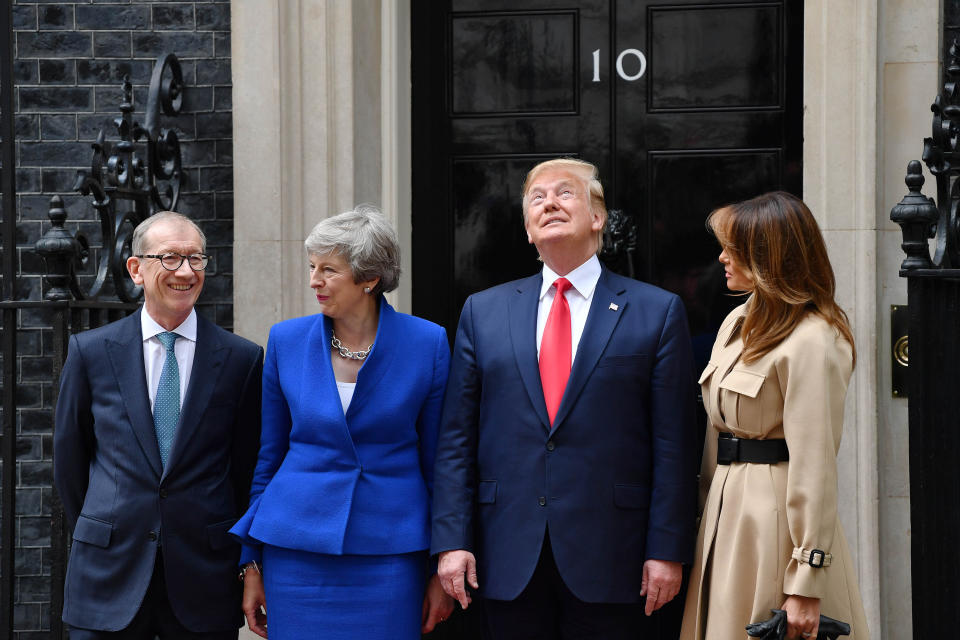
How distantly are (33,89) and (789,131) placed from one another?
3570mm

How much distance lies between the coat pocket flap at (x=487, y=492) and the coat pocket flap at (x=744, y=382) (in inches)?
29.5

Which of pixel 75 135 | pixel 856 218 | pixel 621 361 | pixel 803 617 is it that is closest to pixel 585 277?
pixel 621 361

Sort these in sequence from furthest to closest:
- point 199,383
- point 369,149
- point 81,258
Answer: point 369,149 < point 81,258 < point 199,383

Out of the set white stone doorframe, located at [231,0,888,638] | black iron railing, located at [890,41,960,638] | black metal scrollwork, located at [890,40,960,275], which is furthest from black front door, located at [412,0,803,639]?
black iron railing, located at [890,41,960,638]

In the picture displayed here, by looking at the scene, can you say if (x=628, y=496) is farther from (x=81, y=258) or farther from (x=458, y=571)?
(x=81, y=258)

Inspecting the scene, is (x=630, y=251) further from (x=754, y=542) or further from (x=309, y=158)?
(x=754, y=542)

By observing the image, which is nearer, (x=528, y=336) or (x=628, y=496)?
(x=628, y=496)

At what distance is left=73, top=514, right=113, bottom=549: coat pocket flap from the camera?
3.53m

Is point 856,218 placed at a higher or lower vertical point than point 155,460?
higher

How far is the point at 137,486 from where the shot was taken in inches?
A: 140

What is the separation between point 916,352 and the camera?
3.76 m

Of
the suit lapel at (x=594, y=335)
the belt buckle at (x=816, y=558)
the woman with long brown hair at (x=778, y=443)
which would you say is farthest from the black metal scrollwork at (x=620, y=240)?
the belt buckle at (x=816, y=558)

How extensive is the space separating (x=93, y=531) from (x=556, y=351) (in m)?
1.52

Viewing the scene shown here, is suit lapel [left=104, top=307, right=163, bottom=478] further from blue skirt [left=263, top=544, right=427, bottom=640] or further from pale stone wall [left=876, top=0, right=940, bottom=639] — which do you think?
pale stone wall [left=876, top=0, right=940, bottom=639]
